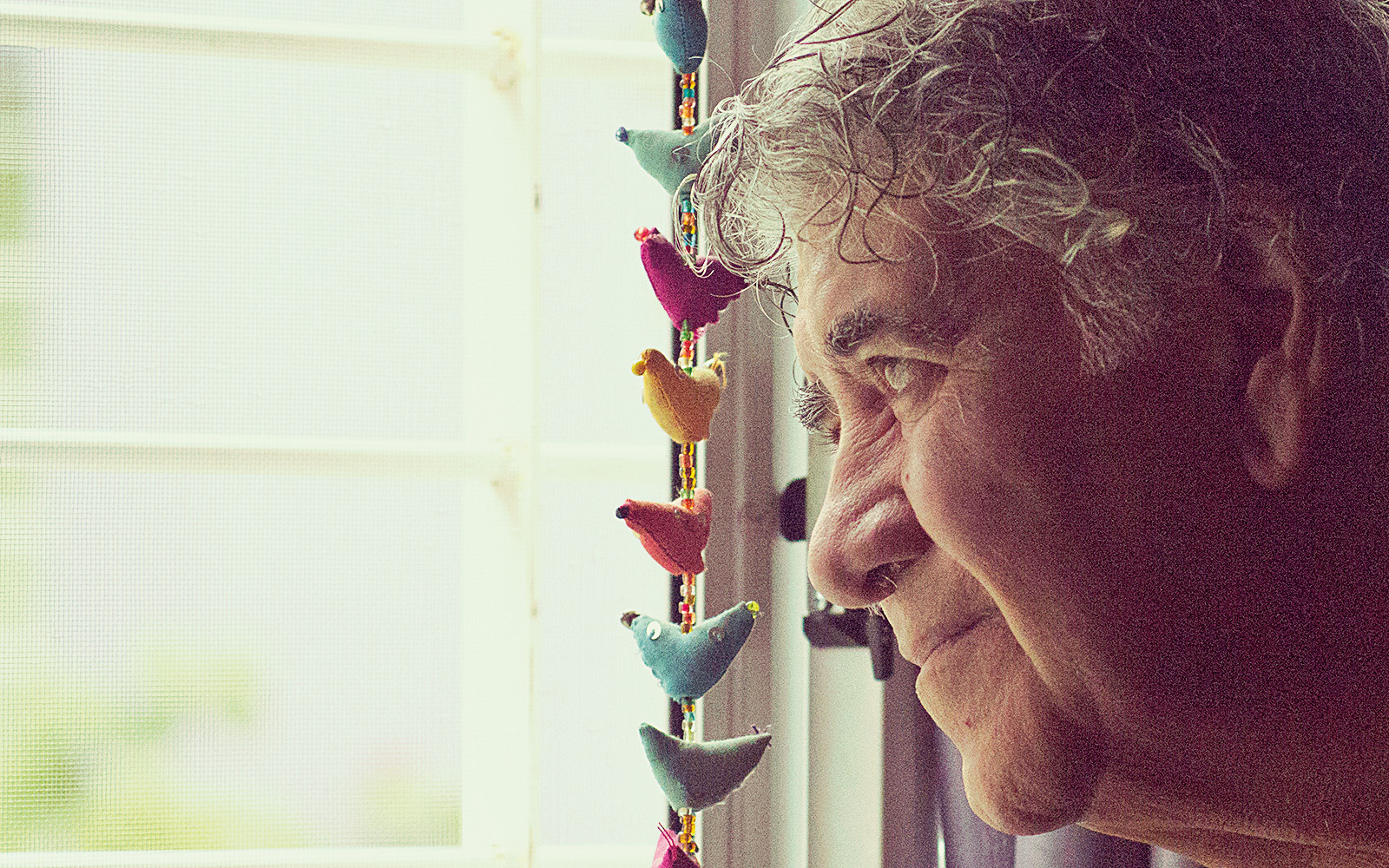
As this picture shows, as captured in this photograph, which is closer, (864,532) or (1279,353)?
(1279,353)

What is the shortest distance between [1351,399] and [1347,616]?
0.11 metres

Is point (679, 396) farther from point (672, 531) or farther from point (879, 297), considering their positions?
point (879, 297)

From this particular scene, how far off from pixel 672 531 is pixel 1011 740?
1.33 feet

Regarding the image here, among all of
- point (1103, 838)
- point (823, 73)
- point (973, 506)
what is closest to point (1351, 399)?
point (973, 506)

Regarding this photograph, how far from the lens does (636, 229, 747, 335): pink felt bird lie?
0.94 m

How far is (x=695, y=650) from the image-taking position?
931 millimetres

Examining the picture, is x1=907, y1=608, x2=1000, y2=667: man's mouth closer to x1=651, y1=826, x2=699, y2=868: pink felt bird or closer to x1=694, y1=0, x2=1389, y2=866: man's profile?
x1=694, y1=0, x2=1389, y2=866: man's profile

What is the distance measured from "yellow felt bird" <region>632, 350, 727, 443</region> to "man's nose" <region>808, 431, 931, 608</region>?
0.94 ft

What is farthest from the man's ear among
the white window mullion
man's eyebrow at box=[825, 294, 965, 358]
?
the white window mullion

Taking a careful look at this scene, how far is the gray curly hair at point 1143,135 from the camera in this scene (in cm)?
55

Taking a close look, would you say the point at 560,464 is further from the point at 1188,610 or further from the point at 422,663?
the point at 1188,610

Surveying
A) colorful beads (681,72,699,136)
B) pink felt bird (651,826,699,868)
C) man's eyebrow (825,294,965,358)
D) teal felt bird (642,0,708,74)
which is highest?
teal felt bird (642,0,708,74)

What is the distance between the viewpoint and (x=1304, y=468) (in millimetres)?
546

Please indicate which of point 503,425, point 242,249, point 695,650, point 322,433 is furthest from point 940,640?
point 242,249
